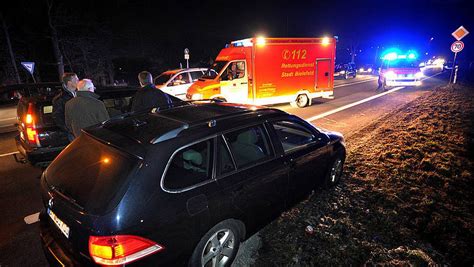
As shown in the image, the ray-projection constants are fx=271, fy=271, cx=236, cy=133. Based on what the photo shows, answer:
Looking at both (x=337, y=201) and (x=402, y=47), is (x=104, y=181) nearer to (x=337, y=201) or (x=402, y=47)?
(x=337, y=201)

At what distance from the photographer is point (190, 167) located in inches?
107

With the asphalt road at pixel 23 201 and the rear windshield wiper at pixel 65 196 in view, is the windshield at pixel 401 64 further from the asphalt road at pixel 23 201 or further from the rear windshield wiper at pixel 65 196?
the rear windshield wiper at pixel 65 196

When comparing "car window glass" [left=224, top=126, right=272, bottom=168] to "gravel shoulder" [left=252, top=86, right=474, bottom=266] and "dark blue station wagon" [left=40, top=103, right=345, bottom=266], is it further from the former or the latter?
"gravel shoulder" [left=252, top=86, right=474, bottom=266]

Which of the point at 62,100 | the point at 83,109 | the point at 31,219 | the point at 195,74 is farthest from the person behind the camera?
the point at 195,74

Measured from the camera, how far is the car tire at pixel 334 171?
414 centimetres

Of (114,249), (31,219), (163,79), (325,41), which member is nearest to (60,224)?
(114,249)

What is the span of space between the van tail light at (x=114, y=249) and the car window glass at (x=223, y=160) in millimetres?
936

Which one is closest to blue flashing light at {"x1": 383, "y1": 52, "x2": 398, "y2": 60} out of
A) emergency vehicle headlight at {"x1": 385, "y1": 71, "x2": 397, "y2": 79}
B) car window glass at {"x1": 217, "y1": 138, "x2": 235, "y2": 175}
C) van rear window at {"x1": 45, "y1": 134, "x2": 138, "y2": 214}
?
emergency vehicle headlight at {"x1": 385, "y1": 71, "x2": 397, "y2": 79}

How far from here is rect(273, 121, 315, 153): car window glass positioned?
3.70 meters

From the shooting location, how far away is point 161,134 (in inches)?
93.1

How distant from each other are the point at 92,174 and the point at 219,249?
4.44 feet

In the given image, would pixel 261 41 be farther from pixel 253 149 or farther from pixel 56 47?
pixel 56 47

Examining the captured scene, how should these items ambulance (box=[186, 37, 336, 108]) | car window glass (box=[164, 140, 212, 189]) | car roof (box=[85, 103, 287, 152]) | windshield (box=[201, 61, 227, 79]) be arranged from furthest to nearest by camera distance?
windshield (box=[201, 61, 227, 79]), ambulance (box=[186, 37, 336, 108]), car roof (box=[85, 103, 287, 152]), car window glass (box=[164, 140, 212, 189])

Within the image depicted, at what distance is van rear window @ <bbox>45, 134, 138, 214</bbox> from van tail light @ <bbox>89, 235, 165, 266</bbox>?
8.2 inches
